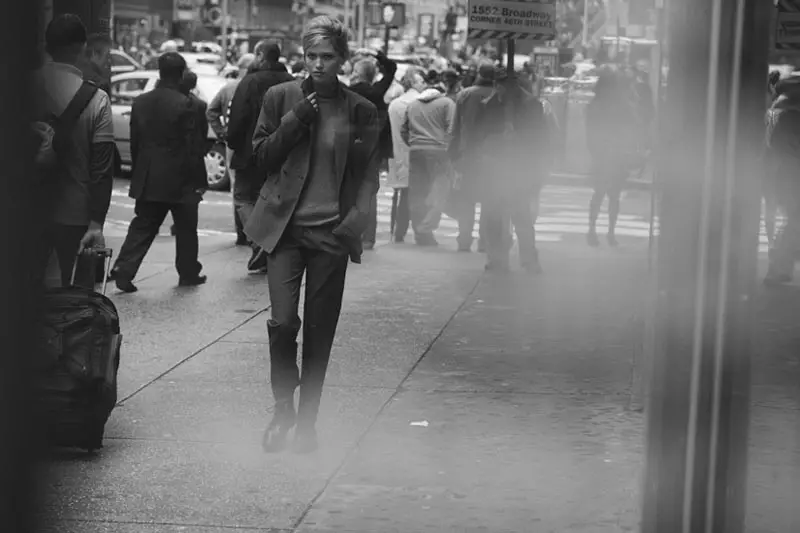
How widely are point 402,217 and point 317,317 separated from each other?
28.9ft

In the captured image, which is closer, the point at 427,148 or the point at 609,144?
the point at 427,148

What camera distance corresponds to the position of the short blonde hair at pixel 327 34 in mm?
5389

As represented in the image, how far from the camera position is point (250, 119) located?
35.7 ft

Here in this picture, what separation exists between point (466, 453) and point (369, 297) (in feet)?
15.2

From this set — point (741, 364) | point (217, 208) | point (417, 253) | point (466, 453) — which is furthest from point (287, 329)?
point (217, 208)

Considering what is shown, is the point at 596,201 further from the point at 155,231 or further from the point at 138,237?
the point at 138,237

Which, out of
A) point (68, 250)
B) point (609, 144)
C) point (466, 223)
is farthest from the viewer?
point (609, 144)

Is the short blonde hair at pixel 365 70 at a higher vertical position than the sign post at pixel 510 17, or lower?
lower

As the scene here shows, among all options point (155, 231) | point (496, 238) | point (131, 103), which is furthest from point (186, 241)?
point (131, 103)

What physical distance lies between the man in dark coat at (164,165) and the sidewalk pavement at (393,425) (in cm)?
38

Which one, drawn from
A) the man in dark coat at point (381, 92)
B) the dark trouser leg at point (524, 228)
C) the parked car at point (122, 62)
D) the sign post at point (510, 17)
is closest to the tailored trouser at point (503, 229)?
the dark trouser leg at point (524, 228)

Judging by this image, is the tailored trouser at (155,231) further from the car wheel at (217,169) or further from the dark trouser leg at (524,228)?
the car wheel at (217,169)

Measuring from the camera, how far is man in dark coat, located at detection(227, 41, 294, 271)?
35.4ft

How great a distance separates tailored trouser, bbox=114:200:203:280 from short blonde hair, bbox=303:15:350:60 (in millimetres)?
5393
